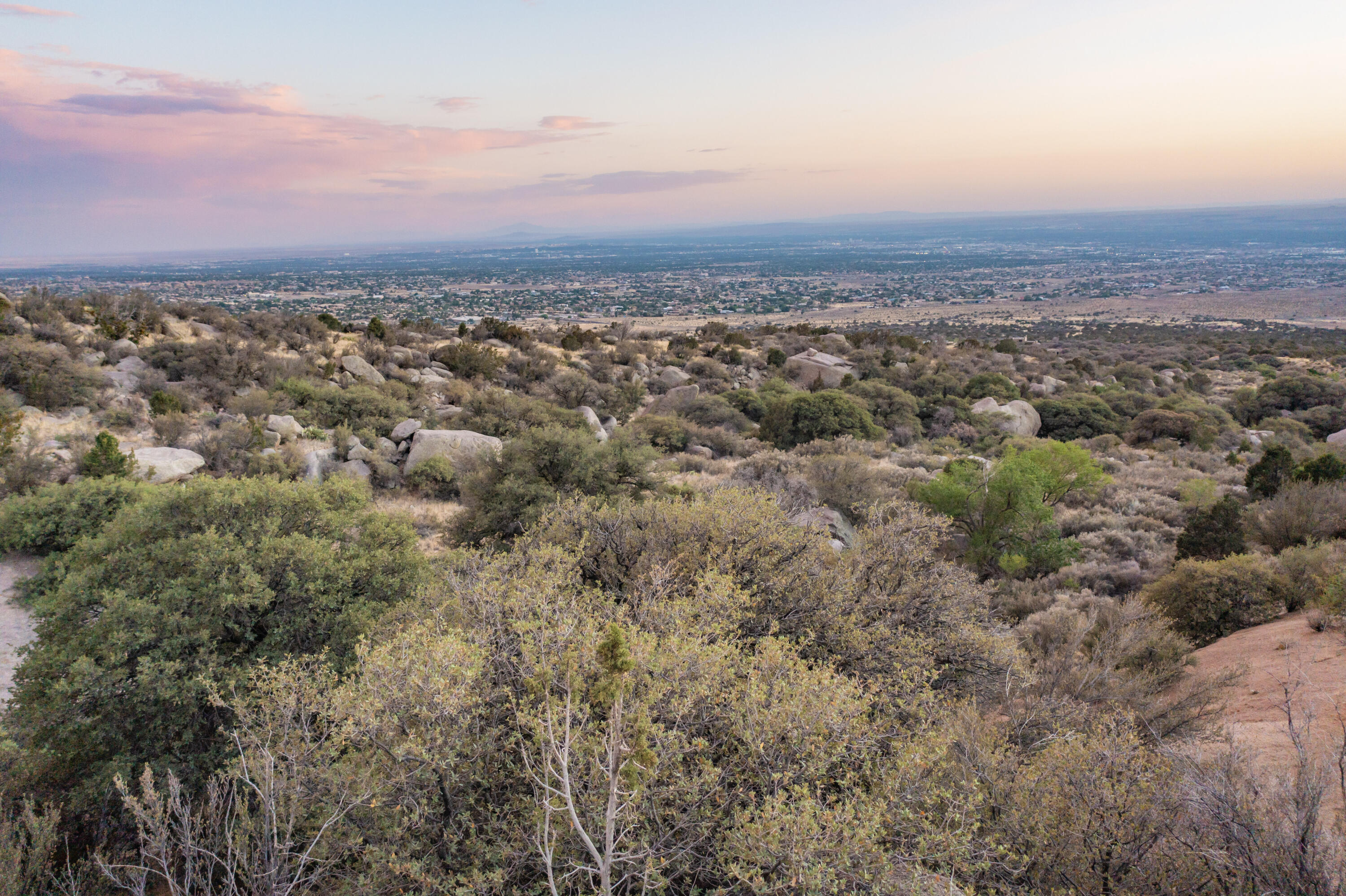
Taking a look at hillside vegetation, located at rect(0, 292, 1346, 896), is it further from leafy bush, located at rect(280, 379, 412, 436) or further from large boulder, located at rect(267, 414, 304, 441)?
leafy bush, located at rect(280, 379, 412, 436)

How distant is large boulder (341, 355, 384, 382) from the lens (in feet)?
84.8

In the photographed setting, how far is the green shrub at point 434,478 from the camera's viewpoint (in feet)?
58.0

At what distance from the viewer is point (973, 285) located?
116875 millimetres

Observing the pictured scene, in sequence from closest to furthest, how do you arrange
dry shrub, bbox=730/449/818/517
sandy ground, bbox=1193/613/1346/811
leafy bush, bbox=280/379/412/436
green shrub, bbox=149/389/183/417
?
sandy ground, bbox=1193/613/1346/811 → dry shrub, bbox=730/449/818/517 → green shrub, bbox=149/389/183/417 → leafy bush, bbox=280/379/412/436

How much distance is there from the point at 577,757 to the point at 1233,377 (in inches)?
1857

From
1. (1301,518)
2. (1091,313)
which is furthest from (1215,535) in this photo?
(1091,313)

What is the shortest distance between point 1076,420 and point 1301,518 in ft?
A: 51.7

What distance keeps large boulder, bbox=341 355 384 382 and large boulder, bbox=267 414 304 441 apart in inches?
244

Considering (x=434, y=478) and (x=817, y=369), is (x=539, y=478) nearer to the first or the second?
(x=434, y=478)

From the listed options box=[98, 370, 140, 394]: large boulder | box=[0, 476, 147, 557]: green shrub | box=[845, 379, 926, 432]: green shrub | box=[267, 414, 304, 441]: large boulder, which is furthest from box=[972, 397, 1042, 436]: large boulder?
box=[98, 370, 140, 394]: large boulder

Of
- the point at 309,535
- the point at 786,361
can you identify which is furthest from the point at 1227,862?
the point at 786,361

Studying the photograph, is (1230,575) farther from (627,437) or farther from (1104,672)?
(627,437)

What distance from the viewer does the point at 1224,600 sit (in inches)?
392

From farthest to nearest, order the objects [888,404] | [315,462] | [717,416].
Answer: [888,404] < [717,416] < [315,462]
